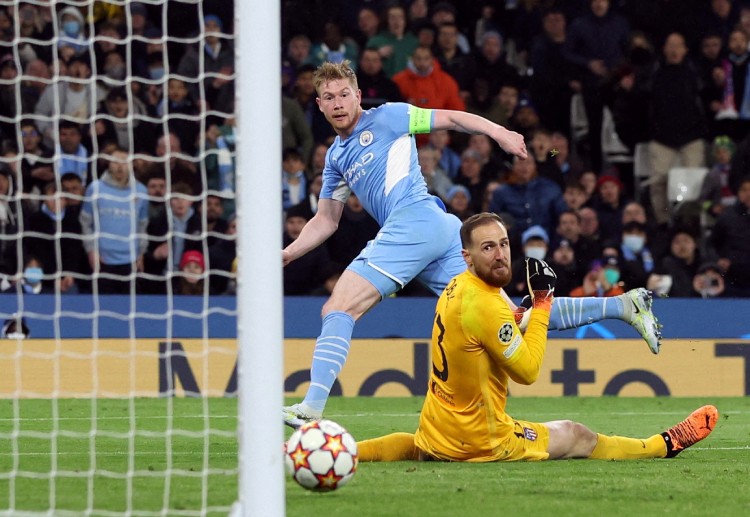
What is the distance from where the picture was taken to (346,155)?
7.65 meters

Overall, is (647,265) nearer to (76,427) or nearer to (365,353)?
(365,353)

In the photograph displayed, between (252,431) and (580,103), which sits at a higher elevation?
(580,103)

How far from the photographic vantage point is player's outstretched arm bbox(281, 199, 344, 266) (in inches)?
306

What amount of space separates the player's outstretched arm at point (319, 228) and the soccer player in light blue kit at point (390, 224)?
1cm

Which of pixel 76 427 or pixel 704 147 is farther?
pixel 704 147

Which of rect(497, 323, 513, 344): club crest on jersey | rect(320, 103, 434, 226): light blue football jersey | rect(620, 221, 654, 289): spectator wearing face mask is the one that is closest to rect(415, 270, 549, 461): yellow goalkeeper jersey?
rect(497, 323, 513, 344): club crest on jersey

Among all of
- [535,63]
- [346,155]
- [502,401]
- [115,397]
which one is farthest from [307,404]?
[535,63]

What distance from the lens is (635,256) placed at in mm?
13305

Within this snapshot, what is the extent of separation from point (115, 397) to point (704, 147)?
708cm

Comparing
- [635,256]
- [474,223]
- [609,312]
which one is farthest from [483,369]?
[635,256]

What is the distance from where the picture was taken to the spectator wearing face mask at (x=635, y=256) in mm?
13055

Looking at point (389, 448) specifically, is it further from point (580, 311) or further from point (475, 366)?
point (580, 311)

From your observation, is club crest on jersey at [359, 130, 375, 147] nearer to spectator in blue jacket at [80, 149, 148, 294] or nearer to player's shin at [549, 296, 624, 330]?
player's shin at [549, 296, 624, 330]

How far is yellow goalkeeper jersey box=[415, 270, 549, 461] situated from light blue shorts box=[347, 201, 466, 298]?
0.91 m
